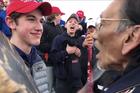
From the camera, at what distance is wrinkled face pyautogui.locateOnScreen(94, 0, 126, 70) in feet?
5.99

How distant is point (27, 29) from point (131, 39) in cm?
160

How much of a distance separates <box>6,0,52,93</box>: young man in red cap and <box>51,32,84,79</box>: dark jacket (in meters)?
2.57

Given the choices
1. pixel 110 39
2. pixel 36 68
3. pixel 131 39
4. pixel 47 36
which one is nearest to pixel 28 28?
pixel 36 68

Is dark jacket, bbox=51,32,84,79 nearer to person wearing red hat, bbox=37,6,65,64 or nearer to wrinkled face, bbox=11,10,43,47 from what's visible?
person wearing red hat, bbox=37,6,65,64

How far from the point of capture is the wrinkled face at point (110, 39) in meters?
1.82

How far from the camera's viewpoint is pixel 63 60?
19.3ft

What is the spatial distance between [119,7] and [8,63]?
559 mm

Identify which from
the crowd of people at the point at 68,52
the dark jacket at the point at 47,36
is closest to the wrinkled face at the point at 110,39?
the crowd of people at the point at 68,52

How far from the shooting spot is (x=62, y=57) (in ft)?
19.1

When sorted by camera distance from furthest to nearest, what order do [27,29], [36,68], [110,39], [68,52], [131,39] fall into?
[68,52], [27,29], [36,68], [110,39], [131,39]

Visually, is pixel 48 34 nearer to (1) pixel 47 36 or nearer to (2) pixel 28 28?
(1) pixel 47 36

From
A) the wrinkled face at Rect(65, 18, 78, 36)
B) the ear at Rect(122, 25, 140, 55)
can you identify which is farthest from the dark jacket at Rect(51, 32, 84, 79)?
the ear at Rect(122, 25, 140, 55)

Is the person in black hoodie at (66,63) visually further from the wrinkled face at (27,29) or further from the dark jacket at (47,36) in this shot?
the wrinkled face at (27,29)

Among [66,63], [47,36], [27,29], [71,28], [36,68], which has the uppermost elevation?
[27,29]
